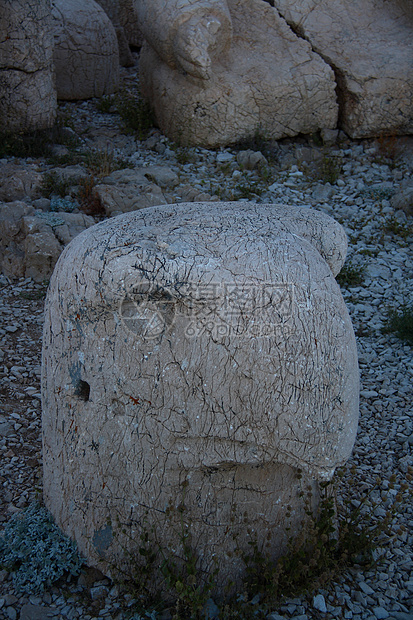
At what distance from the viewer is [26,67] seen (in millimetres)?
6059

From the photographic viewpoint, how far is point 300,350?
2.21 metres

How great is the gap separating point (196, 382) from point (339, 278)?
296 centimetres

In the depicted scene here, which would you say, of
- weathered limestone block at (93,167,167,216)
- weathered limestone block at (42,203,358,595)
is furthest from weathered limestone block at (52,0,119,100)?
weathered limestone block at (42,203,358,595)

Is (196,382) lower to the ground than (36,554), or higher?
higher

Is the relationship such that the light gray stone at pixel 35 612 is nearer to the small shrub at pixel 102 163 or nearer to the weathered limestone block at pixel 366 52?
the small shrub at pixel 102 163

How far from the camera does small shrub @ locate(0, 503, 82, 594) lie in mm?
2529

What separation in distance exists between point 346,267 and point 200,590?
317cm

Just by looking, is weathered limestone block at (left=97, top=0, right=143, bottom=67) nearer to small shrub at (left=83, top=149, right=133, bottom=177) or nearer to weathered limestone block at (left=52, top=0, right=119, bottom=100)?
weathered limestone block at (left=52, top=0, right=119, bottom=100)

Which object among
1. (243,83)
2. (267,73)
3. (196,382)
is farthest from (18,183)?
(196,382)

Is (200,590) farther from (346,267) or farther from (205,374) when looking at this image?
(346,267)

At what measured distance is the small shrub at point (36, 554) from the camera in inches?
99.6

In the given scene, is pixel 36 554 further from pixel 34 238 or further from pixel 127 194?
pixel 127 194

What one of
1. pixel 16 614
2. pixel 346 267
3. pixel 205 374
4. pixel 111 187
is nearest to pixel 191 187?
pixel 111 187

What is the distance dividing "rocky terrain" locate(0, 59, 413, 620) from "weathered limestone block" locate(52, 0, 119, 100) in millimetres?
334
